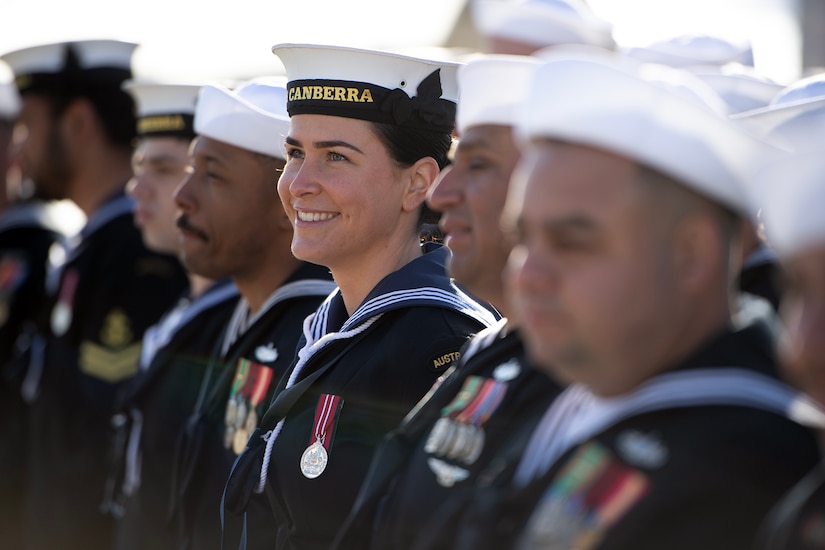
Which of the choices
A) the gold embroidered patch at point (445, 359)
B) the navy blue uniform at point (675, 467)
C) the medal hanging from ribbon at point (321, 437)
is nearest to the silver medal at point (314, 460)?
the medal hanging from ribbon at point (321, 437)

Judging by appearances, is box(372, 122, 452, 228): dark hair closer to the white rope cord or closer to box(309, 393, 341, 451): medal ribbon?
the white rope cord

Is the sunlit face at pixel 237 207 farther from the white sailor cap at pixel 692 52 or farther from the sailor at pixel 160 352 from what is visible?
the white sailor cap at pixel 692 52

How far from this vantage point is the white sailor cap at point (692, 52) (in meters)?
5.30

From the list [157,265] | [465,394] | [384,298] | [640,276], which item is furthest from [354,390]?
[157,265]

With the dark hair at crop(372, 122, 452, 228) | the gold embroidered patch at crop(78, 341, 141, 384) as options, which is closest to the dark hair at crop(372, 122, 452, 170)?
the dark hair at crop(372, 122, 452, 228)

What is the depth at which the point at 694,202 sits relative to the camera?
216cm

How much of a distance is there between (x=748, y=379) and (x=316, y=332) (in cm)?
192

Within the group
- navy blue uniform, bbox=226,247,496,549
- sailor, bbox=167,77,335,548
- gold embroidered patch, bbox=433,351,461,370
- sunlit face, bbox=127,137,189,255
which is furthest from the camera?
sunlit face, bbox=127,137,189,255

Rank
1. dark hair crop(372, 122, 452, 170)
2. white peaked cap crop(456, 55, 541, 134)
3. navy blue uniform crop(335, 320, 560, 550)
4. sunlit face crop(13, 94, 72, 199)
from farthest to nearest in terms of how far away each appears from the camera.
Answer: sunlit face crop(13, 94, 72, 199)
dark hair crop(372, 122, 452, 170)
white peaked cap crop(456, 55, 541, 134)
navy blue uniform crop(335, 320, 560, 550)

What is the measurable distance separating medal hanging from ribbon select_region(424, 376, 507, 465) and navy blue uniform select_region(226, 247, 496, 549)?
61 cm

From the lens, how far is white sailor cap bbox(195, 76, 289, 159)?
452cm

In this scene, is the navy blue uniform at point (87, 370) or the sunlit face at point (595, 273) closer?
the sunlit face at point (595, 273)

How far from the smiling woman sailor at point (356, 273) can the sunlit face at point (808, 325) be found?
5.30 ft

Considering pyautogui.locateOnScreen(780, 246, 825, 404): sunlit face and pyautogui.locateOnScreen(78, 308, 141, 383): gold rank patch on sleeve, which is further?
pyautogui.locateOnScreen(78, 308, 141, 383): gold rank patch on sleeve
